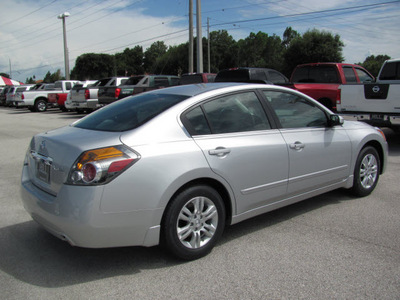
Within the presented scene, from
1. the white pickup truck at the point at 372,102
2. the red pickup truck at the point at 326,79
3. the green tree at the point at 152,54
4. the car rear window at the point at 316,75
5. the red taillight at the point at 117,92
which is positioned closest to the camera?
the white pickup truck at the point at 372,102

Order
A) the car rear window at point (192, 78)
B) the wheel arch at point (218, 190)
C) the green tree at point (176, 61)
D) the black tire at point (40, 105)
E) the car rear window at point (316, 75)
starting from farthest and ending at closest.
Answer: the green tree at point (176, 61) → the black tire at point (40, 105) → the car rear window at point (192, 78) → the car rear window at point (316, 75) → the wheel arch at point (218, 190)

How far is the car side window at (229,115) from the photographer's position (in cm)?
348

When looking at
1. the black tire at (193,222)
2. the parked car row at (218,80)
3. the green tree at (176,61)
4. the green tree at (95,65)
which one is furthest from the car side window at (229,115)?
the green tree at (95,65)

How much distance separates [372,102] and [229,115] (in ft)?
19.4

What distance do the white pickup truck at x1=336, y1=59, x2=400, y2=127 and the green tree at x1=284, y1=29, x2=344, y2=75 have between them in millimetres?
46853

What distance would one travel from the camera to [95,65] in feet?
311

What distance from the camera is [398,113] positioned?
26.2 feet

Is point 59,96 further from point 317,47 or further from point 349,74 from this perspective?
point 317,47

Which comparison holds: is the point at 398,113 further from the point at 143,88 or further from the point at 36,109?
the point at 36,109

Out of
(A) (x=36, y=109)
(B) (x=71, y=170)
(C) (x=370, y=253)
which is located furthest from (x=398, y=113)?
(A) (x=36, y=109)

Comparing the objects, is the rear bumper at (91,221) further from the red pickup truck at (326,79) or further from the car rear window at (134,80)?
the car rear window at (134,80)

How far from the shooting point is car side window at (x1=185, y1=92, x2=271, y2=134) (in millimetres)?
3479

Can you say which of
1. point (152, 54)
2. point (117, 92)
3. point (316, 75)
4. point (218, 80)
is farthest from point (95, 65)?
point (316, 75)

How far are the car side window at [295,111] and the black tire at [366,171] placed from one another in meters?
0.85
